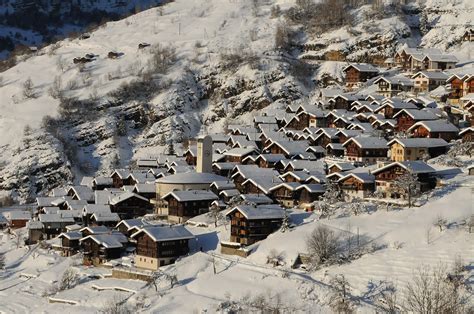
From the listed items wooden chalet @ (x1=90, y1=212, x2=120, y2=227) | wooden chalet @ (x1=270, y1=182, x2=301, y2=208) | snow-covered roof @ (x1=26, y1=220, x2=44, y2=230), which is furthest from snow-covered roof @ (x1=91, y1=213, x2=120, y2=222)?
wooden chalet @ (x1=270, y1=182, x2=301, y2=208)

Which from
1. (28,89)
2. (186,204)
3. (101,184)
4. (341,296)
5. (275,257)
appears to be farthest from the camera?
(28,89)

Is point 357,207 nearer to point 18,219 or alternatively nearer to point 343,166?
point 343,166

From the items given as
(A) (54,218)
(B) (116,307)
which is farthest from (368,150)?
(B) (116,307)

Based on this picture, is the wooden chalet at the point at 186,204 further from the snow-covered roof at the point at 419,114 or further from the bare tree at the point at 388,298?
the bare tree at the point at 388,298

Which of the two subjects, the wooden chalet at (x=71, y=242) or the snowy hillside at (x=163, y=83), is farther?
the snowy hillside at (x=163, y=83)

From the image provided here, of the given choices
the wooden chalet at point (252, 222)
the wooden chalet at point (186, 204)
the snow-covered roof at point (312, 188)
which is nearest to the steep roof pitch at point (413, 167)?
the snow-covered roof at point (312, 188)

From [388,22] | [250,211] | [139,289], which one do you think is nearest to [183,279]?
[139,289]
